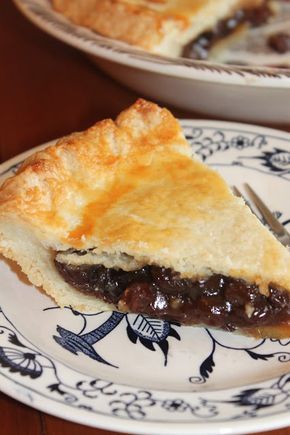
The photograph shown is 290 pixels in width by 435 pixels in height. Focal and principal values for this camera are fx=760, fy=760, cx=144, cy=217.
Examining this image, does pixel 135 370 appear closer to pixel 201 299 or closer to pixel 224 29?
pixel 201 299

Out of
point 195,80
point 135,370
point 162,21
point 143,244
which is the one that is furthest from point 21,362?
point 162,21

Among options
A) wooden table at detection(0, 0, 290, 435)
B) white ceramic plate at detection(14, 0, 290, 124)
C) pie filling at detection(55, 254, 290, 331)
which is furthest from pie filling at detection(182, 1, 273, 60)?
pie filling at detection(55, 254, 290, 331)

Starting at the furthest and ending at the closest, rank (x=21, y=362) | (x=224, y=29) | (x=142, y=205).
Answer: (x=224, y=29), (x=142, y=205), (x=21, y=362)

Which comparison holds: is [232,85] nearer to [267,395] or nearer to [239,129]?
[239,129]

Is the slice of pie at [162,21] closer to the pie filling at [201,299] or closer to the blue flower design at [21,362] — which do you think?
the pie filling at [201,299]

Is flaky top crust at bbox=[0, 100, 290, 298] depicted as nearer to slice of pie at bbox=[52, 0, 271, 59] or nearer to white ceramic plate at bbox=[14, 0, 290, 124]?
white ceramic plate at bbox=[14, 0, 290, 124]

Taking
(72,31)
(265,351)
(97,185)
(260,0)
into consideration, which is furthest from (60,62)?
(265,351)

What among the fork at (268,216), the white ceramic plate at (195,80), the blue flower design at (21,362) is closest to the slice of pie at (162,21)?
the white ceramic plate at (195,80)
